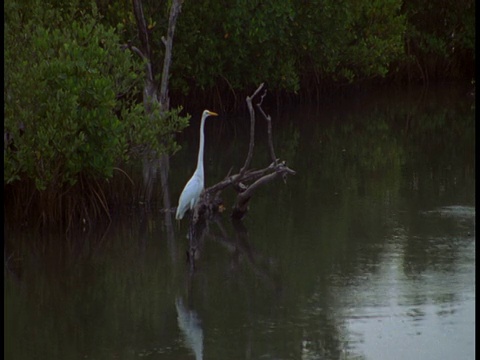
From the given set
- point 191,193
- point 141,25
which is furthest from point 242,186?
point 141,25

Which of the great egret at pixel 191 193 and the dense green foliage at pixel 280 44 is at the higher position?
the dense green foliage at pixel 280 44

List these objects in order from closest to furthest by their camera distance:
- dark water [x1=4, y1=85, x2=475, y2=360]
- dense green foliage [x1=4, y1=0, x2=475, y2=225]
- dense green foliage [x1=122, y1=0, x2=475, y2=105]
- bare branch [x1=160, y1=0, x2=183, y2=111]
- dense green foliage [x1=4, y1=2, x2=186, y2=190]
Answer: dark water [x1=4, y1=85, x2=475, y2=360] → dense green foliage [x1=4, y1=2, x2=186, y2=190] → dense green foliage [x1=4, y1=0, x2=475, y2=225] → bare branch [x1=160, y1=0, x2=183, y2=111] → dense green foliage [x1=122, y1=0, x2=475, y2=105]

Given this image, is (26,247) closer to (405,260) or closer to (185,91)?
(405,260)

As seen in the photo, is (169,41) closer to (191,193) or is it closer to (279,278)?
(191,193)

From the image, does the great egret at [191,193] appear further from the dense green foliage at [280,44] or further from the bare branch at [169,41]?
the dense green foliage at [280,44]

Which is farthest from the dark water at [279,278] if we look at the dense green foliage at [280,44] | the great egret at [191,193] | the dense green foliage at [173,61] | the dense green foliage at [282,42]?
the dense green foliage at [282,42]

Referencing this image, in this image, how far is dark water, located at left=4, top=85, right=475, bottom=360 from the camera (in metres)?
7.93

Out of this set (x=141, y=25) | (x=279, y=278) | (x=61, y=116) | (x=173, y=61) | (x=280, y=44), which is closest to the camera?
(x=279, y=278)

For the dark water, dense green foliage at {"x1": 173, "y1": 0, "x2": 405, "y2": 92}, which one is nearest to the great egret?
the dark water

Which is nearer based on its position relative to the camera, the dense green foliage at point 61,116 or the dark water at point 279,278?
the dark water at point 279,278

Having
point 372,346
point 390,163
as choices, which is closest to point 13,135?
point 372,346

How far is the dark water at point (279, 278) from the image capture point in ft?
26.0

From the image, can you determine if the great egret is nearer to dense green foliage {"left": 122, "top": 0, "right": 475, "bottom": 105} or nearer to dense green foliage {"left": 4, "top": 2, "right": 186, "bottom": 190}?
dense green foliage {"left": 4, "top": 2, "right": 186, "bottom": 190}

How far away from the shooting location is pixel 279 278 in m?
9.71
